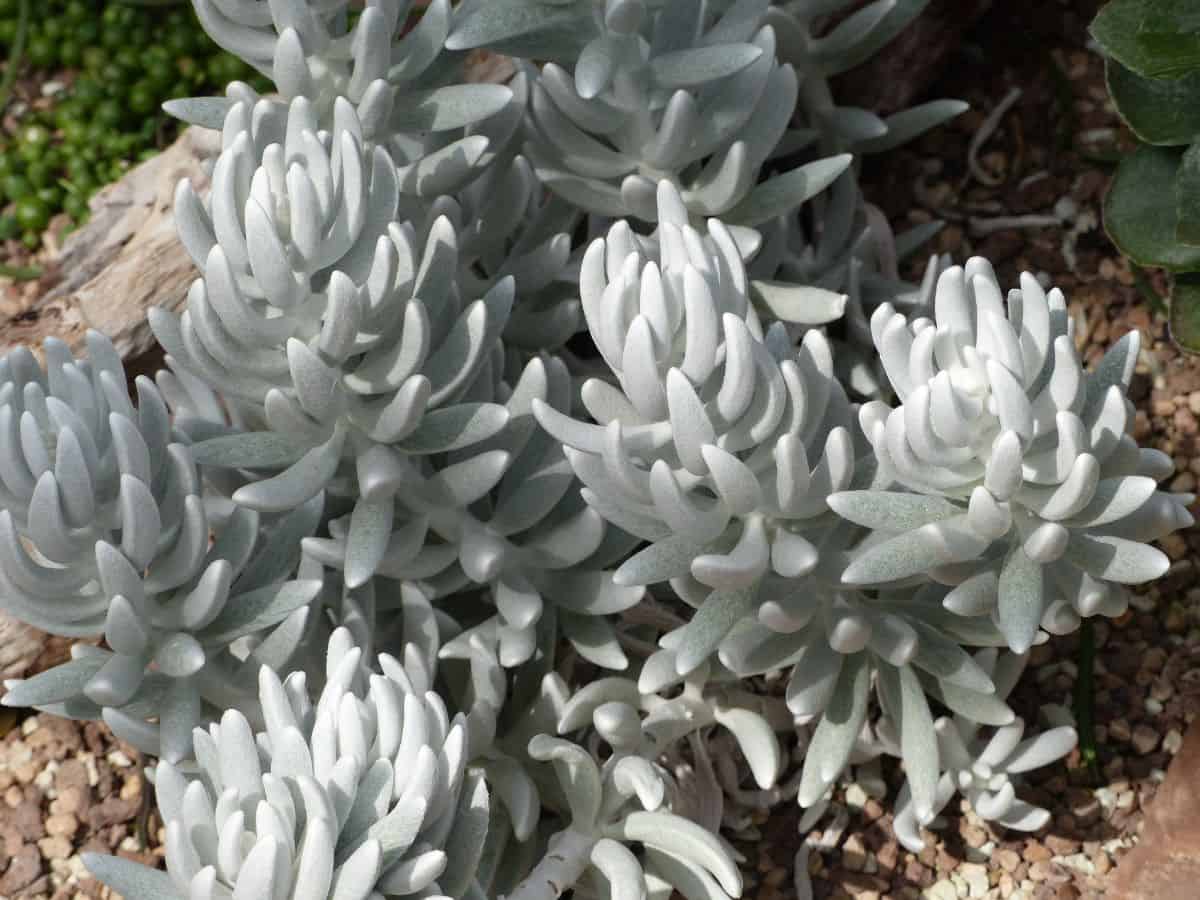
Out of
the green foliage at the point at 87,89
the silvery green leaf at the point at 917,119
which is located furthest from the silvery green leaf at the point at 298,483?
the green foliage at the point at 87,89

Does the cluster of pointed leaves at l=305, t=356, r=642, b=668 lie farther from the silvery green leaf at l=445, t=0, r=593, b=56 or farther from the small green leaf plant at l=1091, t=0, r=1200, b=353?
the small green leaf plant at l=1091, t=0, r=1200, b=353

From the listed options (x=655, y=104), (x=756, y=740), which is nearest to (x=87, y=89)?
(x=655, y=104)

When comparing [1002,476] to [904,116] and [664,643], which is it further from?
[904,116]

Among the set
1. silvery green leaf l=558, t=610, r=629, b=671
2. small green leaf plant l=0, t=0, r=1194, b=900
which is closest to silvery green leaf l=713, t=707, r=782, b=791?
small green leaf plant l=0, t=0, r=1194, b=900

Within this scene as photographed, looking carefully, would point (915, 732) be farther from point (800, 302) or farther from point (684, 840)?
point (800, 302)

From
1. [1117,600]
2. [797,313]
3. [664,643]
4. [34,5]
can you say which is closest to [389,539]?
[664,643]

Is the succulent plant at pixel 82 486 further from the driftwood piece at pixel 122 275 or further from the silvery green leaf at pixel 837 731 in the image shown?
the silvery green leaf at pixel 837 731
